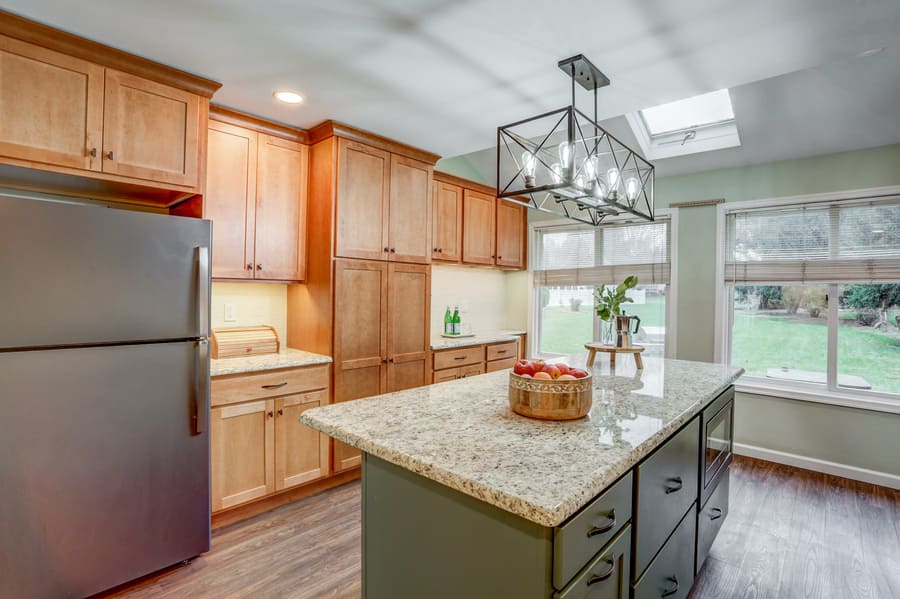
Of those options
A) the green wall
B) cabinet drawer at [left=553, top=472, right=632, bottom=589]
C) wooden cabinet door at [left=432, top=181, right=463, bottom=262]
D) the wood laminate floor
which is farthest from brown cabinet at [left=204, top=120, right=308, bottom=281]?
the green wall

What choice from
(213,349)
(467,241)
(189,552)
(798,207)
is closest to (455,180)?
(467,241)

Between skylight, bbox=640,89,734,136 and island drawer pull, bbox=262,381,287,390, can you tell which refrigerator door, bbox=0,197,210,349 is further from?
skylight, bbox=640,89,734,136

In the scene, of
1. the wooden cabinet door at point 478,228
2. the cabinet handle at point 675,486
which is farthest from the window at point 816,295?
the cabinet handle at point 675,486

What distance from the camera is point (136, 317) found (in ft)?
6.25

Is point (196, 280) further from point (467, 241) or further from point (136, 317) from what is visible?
point (467, 241)

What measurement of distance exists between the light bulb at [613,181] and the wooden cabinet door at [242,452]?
2.25m

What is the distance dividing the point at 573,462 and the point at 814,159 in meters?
3.74

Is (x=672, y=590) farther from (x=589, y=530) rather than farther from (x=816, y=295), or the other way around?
(x=816, y=295)

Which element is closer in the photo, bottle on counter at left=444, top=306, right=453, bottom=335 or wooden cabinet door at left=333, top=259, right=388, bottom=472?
wooden cabinet door at left=333, top=259, right=388, bottom=472

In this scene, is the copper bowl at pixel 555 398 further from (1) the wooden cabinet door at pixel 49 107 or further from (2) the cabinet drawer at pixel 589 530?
(1) the wooden cabinet door at pixel 49 107

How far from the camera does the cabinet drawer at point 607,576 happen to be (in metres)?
0.99

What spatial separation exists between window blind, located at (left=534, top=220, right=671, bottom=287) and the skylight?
836 millimetres

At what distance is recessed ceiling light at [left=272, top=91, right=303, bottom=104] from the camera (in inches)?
97.6

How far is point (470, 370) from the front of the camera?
3.97 meters
